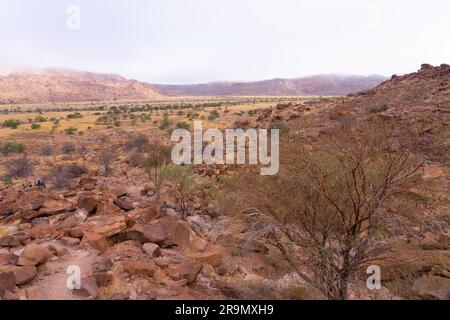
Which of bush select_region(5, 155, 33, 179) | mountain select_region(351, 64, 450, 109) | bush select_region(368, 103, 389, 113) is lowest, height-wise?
bush select_region(5, 155, 33, 179)

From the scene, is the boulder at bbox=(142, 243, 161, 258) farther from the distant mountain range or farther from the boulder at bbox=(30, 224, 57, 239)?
the distant mountain range

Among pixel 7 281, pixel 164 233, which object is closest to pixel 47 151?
pixel 164 233

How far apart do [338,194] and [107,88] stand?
424 ft

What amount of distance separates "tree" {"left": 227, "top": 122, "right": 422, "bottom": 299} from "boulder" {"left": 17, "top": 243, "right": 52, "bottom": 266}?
420 cm

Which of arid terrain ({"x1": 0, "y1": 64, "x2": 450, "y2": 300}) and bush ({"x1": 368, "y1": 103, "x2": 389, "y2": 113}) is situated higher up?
bush ({"x1": 368, "y1": 103, "x2": 389, "y2": 113})

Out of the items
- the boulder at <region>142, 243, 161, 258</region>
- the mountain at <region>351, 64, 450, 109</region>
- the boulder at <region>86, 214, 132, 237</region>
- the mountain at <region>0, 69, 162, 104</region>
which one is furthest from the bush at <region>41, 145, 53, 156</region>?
the mountain at <region>0, 69, 162, 104</region>

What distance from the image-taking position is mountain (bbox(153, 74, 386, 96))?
12879 cm

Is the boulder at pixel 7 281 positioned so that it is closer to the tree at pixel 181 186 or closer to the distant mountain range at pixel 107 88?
the tree at pixel 181 186

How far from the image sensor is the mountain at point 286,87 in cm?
12879

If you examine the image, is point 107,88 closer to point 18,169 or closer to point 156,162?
point 18,169

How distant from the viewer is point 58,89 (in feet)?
361
